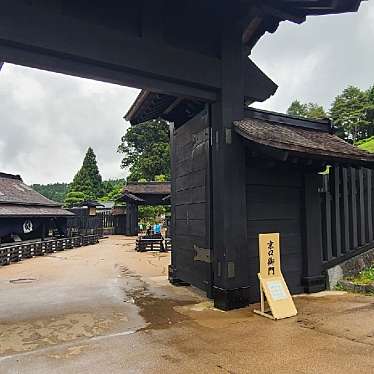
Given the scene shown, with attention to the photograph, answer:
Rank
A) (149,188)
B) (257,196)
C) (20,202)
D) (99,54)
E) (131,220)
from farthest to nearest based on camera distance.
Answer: (149,188)
(131,220)
(20,202)
(257,196)
(99,54)

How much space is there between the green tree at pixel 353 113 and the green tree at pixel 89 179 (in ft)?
101

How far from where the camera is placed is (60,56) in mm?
4648

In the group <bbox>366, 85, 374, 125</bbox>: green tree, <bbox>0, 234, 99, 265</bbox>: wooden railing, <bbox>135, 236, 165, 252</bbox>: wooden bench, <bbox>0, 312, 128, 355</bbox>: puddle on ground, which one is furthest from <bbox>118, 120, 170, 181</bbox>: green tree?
<bbox>0, 312, 128, 355</bbox>: puddle on ground

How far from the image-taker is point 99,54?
4.80m

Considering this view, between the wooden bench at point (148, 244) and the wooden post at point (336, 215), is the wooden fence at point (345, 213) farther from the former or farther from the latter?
Answer: the wooden bench at point (148, 244)

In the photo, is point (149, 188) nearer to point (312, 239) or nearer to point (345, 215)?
point (345, 215)

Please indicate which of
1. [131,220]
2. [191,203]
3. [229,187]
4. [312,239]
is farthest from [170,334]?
[131,220]

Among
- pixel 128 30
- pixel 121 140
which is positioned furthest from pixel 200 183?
pixel 121 140

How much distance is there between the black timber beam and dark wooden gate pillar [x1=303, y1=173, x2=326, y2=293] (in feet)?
8.50

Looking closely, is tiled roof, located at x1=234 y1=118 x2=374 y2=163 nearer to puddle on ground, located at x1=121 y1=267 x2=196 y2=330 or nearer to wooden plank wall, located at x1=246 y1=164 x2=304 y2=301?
wooden plank wall, located at x1=246 y1=164 x2=304 y2=301

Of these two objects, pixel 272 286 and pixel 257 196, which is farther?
pixel 257 196

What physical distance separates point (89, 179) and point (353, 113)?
33362 mm

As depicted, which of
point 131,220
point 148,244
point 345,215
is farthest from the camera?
point 131,220

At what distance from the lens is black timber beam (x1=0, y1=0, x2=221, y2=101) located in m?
4.36
